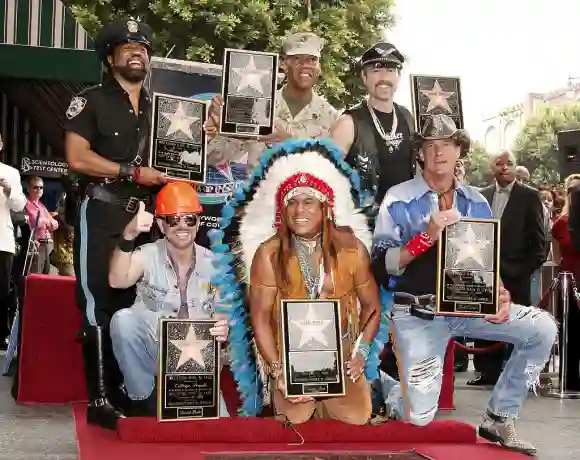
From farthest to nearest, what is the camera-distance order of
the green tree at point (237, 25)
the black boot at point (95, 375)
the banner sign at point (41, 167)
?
the green tree at point (237, 25) → the banner sign at point (41, 167) → the black boot at point (95, 375)

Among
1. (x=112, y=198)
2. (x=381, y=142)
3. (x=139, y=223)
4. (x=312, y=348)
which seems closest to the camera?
(x=312, y=348)

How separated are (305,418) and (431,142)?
145cm

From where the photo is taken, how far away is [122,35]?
4773mm

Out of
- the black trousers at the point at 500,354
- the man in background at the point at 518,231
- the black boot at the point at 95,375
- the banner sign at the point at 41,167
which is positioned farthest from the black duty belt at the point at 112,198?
the banner sign at the point at 41,167

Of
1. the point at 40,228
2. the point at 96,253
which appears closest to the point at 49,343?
the point at 96,253

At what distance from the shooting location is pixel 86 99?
15.8ft

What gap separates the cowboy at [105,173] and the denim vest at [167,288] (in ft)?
0.77

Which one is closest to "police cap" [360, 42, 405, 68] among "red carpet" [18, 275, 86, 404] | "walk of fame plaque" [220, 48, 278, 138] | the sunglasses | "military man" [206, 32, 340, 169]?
"military man" [206, 32, 340, 169]

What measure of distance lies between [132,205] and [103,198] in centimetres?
15

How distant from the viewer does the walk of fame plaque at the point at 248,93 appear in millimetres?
4852

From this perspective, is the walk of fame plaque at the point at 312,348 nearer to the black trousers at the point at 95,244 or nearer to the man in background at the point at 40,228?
the black trousers at the point at 95,244

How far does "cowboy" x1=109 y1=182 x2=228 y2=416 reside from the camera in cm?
458

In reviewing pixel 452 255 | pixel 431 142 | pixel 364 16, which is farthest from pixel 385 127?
pixel 364 16

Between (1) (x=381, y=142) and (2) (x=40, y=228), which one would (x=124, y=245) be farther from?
(2) (x=40, y=228)
